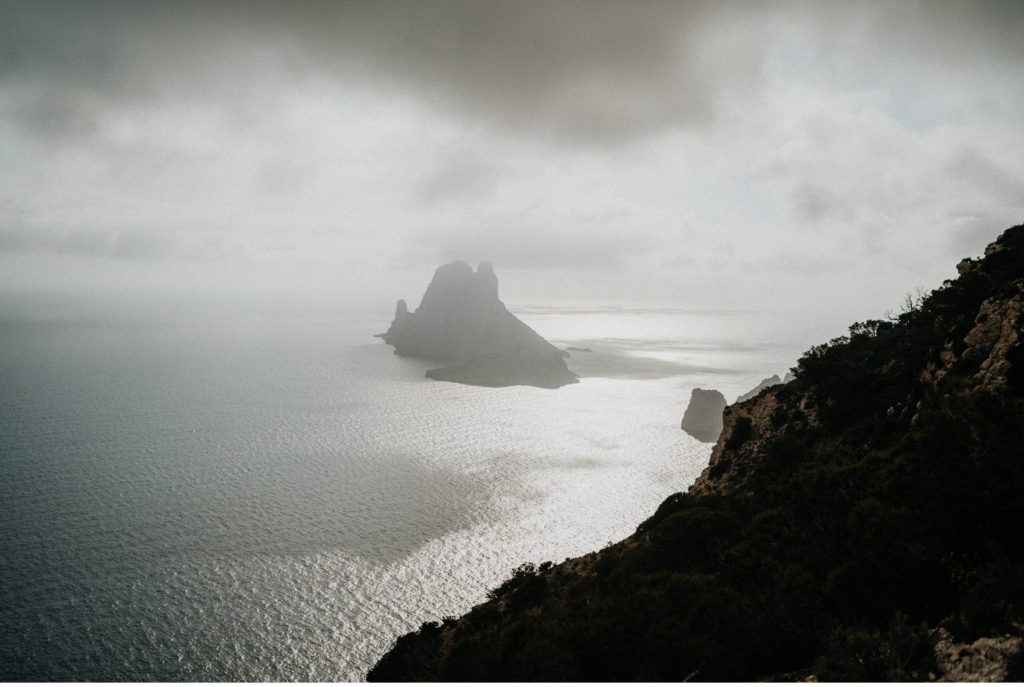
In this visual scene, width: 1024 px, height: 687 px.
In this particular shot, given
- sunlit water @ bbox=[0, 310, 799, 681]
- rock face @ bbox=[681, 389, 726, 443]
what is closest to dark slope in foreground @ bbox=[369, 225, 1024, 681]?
sunlit water @ bbox=[0, 310, 799, 681]

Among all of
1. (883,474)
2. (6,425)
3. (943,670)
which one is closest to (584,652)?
(943,670)

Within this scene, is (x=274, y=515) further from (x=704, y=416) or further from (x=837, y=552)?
(x=704, y=416)

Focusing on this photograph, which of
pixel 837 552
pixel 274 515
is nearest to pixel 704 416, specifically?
pixel 274 515

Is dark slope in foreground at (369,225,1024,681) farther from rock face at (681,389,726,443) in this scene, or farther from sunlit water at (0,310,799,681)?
rock face at (681,389,726,443)

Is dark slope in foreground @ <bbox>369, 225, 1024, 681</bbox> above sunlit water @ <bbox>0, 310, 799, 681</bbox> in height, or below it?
above

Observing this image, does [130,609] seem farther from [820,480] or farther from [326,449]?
[820,480]

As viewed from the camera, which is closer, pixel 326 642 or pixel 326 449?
pixel 326 642
